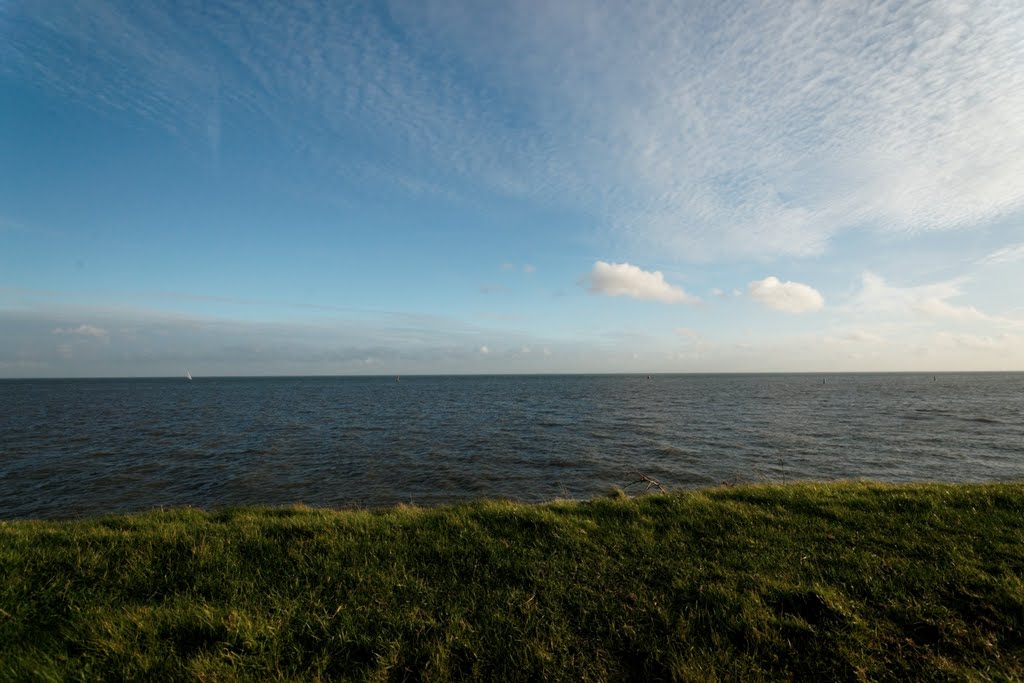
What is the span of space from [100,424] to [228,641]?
6621 centimetres

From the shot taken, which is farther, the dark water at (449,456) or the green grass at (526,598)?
the dark water at (449,456)

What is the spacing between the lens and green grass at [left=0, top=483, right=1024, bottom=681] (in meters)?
4.96

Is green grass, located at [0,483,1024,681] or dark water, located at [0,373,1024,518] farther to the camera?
dark water, located at [0,373,1024,518]

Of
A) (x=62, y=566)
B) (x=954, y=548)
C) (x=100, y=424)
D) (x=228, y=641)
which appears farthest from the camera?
(x=100, y=424)

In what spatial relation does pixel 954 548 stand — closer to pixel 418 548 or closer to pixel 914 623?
pixel 914 623

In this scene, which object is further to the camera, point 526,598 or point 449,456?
point 449,456

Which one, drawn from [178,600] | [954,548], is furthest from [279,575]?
[954,548]

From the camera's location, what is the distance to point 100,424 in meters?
52.0

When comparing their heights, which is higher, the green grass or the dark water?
the green grass

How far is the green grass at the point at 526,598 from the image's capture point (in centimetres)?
496

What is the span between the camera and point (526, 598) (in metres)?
6.34

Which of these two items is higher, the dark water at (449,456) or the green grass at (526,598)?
the green grass at (526,598)

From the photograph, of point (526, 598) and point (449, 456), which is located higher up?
point (526, 598)

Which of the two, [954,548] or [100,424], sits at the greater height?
[954,548]
